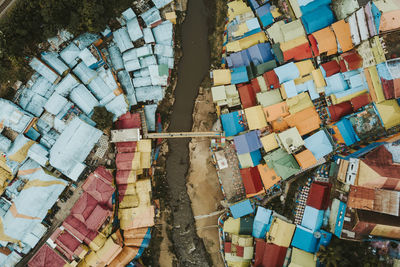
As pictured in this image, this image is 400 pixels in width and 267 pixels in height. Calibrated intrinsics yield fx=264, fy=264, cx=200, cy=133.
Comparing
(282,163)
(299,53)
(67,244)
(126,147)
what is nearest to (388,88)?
(299,53)

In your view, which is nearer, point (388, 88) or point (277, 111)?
point (388, 88)

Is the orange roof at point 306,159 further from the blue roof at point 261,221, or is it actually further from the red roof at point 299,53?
the red roof at point 299,53

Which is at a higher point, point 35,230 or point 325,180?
point 325,180

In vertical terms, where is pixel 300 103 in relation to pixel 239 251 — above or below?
above

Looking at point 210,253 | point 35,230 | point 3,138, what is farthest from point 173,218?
point 3,138

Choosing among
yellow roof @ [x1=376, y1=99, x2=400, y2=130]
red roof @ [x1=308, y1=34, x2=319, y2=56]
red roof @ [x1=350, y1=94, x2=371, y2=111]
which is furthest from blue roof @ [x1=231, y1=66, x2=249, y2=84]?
yellow roof @ [x1=376, y1=99, x2=400, y2=130]

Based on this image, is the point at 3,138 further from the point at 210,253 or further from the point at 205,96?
the point at 210,253

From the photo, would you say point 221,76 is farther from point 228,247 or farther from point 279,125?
point 228,247
